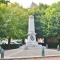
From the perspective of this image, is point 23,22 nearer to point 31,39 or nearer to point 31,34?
point 31,39

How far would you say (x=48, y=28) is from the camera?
5131 cm

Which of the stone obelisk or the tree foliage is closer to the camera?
the stone obelisk

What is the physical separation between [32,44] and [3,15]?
11.6 m

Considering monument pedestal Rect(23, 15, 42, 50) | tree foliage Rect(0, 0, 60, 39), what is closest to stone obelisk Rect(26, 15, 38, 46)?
monument pedestal Rect(23, 15, 42, 50)

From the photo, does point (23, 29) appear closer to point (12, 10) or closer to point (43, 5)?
point (12, 10)

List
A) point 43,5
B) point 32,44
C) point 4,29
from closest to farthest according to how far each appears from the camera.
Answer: point 32,44 < point 4,29 < point 43,5

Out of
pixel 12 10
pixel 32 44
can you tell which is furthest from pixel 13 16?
pixel 32 44

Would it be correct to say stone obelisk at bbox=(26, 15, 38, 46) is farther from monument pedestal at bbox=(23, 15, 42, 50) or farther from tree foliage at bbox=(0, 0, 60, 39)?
tree foliage at bbox=(0, 0, 60, 39)

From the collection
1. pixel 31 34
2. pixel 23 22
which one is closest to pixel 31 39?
pixel 31 34

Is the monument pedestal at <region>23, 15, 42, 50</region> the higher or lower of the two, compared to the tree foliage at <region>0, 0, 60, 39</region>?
lower

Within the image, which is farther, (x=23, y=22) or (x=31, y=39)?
(x=23, y=22)

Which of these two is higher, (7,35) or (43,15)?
(43,15)

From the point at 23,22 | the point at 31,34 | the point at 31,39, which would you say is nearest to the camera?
the point at 31,34

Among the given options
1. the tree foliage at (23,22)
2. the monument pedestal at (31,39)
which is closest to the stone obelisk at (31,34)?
the monument pedestal at (31,39)
